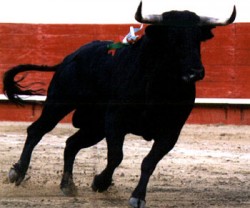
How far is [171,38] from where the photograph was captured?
204 inches

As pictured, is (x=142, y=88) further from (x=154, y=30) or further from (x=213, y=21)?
(x=213, y=21)

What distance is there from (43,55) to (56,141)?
227 cm

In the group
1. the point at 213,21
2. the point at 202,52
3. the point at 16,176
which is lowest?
the point at 202,52

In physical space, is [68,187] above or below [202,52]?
above

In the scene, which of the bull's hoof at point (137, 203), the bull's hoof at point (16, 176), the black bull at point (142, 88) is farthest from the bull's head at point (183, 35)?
the bull's hoof at point (16, 176)

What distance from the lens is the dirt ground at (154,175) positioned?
555 centimetres

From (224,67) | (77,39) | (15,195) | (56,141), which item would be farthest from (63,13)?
(15,195)

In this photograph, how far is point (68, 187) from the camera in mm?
5812

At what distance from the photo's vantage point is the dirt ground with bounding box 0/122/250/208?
218 inches

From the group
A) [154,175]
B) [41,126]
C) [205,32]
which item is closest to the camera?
[205,32]

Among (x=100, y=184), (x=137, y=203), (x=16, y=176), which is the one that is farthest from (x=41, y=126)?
(x=137, y=203)

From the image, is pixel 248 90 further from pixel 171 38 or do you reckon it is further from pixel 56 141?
pixel 171 38

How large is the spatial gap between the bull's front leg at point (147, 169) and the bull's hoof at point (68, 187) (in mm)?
592

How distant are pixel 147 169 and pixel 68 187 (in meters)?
0.66
